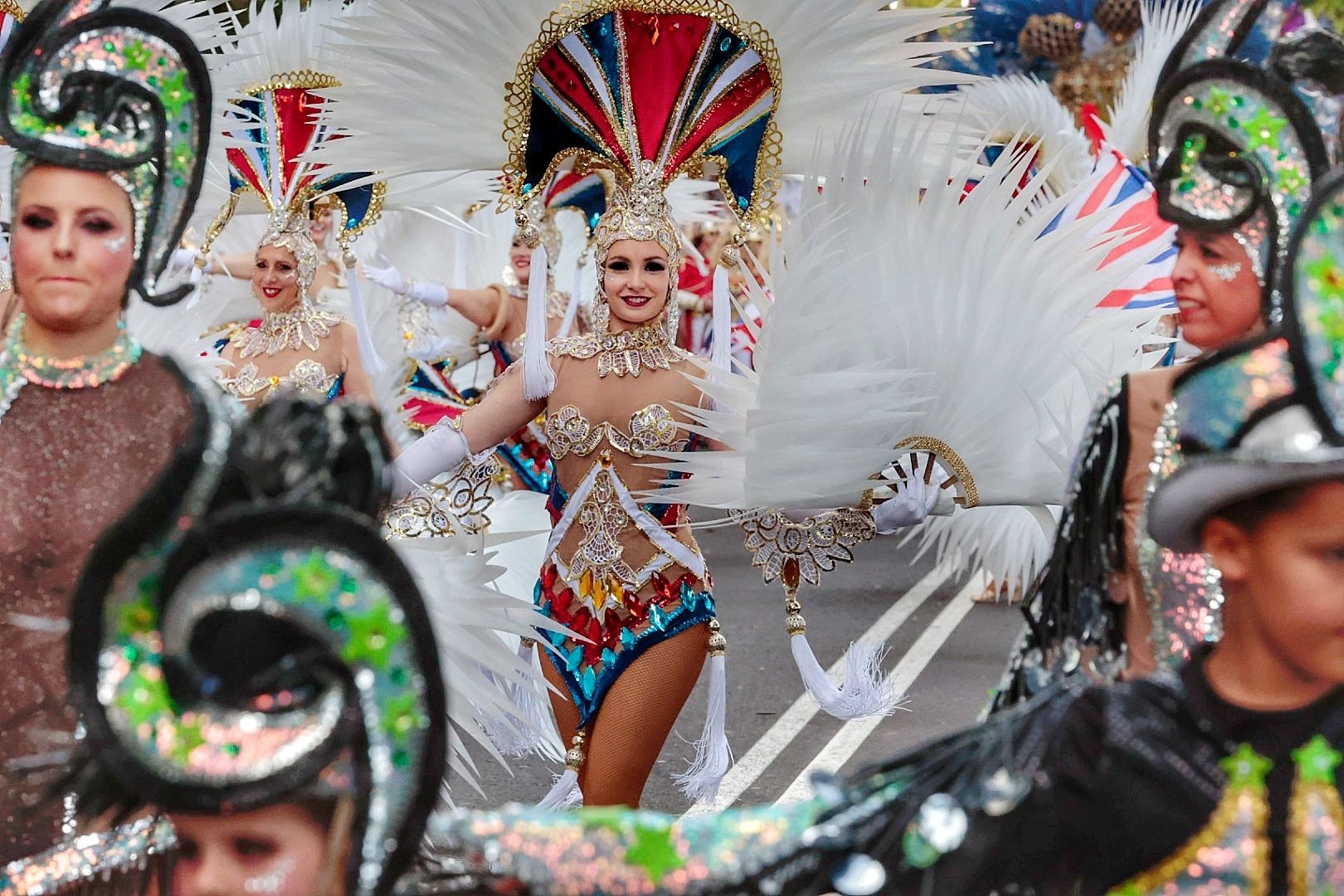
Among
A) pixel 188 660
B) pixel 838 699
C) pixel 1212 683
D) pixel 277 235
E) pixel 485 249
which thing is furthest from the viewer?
pixel 485 249

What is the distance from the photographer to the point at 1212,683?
205 centimetres

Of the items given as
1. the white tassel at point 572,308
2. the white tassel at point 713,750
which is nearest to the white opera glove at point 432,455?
the white tassel at point 713,750

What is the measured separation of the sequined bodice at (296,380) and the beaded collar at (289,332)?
0.08m

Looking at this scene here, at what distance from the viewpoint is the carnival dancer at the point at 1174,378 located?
211cm

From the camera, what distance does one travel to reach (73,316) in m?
2.45

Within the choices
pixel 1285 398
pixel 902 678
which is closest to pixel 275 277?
pixel 902 678

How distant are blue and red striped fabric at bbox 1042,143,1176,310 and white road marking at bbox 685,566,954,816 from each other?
1.67 metres

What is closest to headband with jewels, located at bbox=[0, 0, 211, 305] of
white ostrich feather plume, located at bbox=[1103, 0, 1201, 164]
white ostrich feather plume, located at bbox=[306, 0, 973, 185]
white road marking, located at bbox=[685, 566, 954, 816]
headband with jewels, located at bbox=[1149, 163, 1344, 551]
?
headband with jewels, located at bbox=[1149, 163, 1344, 551]

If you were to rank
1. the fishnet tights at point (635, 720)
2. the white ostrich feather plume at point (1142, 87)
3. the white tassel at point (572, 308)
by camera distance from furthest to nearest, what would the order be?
1. the white ostrich feather plume at point (1142, 87)
2. the white tassel at point (572, 308)
3. the fishnet tights at point (635, 720)

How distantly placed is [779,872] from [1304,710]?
685 millimetres

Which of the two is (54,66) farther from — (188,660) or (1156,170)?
(1156,170)

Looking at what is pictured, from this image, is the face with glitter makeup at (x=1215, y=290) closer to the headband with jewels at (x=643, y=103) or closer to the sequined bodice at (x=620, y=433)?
the sequined bodice at (x=620, y=433)

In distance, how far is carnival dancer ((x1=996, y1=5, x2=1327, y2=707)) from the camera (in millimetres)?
2105

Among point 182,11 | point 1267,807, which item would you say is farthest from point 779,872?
point 182,11
